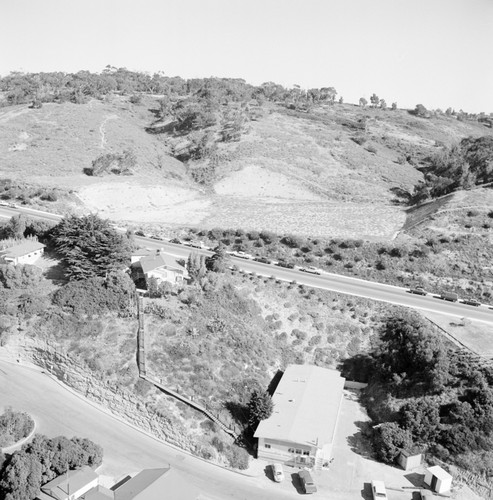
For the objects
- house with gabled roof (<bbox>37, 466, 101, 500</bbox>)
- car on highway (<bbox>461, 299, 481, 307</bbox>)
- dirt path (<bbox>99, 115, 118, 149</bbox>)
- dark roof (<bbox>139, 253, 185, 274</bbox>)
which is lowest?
house with gabled roof (<bbox>37, 466, 101, 500</bbox>)

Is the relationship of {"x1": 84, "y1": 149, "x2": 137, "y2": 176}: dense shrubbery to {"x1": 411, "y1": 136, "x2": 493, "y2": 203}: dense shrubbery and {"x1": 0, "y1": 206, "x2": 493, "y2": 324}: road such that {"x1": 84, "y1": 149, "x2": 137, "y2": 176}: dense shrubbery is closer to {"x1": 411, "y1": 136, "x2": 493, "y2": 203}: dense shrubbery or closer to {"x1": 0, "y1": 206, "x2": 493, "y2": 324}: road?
{"x1": 0, "y1": 206, "x2": 493, "y2": 324}: road

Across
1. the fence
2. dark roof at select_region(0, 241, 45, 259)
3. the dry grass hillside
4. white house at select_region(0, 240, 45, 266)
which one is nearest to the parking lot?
the fence

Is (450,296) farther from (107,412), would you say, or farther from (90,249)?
(90,249)

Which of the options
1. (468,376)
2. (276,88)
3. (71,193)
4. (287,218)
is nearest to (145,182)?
(71,193)

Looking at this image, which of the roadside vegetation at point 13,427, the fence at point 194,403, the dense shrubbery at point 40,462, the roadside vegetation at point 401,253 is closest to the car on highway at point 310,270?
the roadside vegetation at point 401,253

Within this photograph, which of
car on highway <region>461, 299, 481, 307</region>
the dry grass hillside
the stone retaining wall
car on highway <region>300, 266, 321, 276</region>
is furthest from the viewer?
the dry grass hillside

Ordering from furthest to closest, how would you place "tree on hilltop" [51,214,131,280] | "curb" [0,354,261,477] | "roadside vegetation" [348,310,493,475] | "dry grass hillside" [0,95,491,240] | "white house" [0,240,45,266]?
1. "dry grass hillside" [0,95,491,240]
2. "white house" [0,240,45,266]
3. "tree on hilltop" [51,214,131,280]
4. "roadside vegetation" [348,310,493,475]
5. "curb" [0,354,261,477]

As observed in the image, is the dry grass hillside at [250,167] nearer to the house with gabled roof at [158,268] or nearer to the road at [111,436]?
the house with gabled roof at [158,268]
